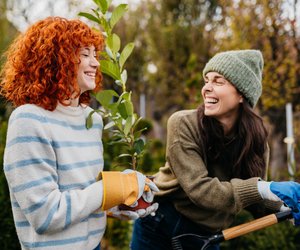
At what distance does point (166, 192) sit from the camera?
2.36 m

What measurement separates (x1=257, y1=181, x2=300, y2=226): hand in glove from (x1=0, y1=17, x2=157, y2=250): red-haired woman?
571 mm

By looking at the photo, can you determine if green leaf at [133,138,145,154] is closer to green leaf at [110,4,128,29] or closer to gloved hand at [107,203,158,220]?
gloved hand at [107,203,158,220]

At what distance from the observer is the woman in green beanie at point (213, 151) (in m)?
2.22

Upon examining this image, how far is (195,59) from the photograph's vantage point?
8008 mm

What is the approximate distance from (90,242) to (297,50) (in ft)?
14.0

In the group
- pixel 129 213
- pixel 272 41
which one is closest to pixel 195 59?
pixel 272 41

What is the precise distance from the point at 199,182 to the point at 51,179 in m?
0.76

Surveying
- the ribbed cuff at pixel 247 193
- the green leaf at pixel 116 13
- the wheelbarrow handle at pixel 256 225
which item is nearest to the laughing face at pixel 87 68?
the green leaf at pixel 116 13

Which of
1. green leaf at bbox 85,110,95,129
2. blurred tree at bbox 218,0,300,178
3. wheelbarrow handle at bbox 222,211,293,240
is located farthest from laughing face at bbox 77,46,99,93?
blurred tree at bbox 218,0,300,178

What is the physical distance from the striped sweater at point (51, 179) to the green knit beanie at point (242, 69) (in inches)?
33.0

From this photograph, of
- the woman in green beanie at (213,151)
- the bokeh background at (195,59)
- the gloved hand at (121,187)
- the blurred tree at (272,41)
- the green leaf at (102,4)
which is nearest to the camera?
the gloved hand at (121,187)

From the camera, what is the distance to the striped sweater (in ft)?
5.29

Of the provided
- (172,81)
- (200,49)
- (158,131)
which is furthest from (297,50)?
(158,131)

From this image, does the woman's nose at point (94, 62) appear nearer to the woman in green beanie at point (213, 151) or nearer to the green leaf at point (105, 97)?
the green leaf at point (105, 97)
